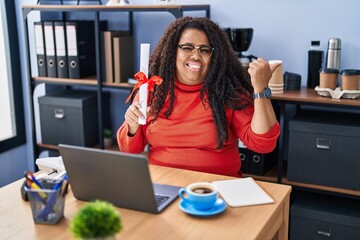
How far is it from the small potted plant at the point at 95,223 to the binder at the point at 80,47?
215 centimetres

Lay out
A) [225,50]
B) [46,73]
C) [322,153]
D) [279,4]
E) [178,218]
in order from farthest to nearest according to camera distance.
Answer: [46,73]
[279,4]
[322,153]
[225,50]
[178,218]

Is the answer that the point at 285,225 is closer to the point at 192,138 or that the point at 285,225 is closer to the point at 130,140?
the point at 192,138

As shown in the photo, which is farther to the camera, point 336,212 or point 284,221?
point 336,212

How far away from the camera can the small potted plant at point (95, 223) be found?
90 centimetres

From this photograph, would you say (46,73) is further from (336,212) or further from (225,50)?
(336,212)

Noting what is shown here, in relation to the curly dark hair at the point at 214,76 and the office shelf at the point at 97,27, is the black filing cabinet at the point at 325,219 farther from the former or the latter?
the office shelf at the point at 97,27

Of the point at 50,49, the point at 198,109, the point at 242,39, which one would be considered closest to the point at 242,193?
the point at 198,109

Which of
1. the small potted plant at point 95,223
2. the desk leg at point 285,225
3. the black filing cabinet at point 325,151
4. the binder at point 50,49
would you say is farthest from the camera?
the binder at point 50,49

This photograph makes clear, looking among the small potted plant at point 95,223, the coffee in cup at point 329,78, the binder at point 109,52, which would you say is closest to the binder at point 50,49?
the binder at point 109,52

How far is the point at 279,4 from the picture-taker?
2.67 m

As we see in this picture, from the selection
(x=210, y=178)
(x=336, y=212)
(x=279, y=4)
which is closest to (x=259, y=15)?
(x=279, y=4)

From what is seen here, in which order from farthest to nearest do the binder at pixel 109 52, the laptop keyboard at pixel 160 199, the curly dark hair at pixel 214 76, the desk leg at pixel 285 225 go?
the binder at pixel 109 52 < the curly dark hair at pixel 214 76 < the desk leg at pixel 285 225 < the laptop keyboard at pixel 160 199

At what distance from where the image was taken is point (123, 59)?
288 centimetres

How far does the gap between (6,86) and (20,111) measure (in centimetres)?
20
